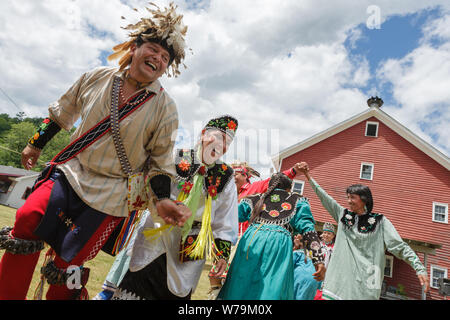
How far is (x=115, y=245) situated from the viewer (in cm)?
174

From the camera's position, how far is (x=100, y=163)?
157 centimetres

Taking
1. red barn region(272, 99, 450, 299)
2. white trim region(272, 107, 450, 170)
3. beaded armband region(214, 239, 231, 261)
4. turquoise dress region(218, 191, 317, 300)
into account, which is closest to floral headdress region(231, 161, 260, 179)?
turquoise dress region(218, 191, 317, 300)

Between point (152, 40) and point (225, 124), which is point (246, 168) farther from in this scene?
point (152, 40)

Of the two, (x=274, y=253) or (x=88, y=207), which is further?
(x=274, y=253)

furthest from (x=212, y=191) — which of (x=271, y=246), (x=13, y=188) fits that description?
(x=13, y=188)

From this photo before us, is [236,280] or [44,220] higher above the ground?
[44,220]

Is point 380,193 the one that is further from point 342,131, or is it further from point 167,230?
point 167,230

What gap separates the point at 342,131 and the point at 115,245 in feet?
64.6

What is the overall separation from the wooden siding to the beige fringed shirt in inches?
656

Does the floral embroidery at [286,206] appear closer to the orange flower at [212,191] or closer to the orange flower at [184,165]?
the orange flower at [212,191]

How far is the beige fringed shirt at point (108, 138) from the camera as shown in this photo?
60.9 inches

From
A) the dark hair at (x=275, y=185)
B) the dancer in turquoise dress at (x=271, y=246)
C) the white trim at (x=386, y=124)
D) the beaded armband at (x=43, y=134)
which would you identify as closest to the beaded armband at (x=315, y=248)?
the dancer in turquoise dress at (x=271, y=246)

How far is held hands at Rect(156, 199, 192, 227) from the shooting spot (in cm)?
155
